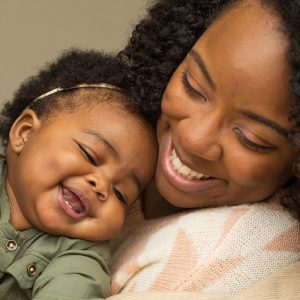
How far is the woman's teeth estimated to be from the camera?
1.16m

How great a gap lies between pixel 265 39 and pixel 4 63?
1.21 metres

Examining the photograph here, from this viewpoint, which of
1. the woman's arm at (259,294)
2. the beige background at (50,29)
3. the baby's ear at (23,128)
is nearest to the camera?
the woman's arm at (259,294)

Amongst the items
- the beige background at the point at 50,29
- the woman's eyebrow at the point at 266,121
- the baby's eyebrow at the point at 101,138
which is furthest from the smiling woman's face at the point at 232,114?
the beige background at the point at 50,29

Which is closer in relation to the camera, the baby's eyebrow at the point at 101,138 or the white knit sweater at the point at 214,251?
the white knit sweater at the point at 214,251

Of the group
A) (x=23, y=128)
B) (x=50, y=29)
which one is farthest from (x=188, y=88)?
(x=50, y=29)

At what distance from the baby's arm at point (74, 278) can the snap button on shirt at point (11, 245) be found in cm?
8

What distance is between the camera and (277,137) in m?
1.07

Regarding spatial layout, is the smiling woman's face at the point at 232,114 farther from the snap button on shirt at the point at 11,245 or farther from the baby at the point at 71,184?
the snap button on shirt at the point at 11,245

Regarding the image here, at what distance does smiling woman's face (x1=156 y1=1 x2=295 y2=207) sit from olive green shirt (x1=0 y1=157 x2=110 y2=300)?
20cm

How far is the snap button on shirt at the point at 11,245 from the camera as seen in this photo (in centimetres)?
120

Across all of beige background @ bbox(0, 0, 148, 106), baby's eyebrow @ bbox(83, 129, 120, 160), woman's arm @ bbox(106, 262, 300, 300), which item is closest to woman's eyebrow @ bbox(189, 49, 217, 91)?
baby's eyebrow @ bbox(83, 129, 120, 160)

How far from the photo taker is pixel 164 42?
4.35 feet

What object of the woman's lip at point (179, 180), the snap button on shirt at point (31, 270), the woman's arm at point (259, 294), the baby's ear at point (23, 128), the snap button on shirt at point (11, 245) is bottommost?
the woman's arm at point (259, 294)

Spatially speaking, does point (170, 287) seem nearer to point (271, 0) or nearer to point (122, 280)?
point (122, 280)
